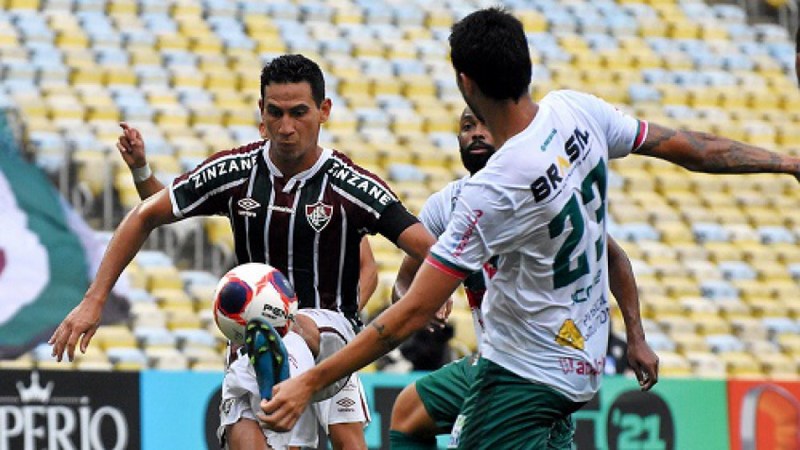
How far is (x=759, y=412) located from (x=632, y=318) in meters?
6.58

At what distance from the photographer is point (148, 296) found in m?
14.4

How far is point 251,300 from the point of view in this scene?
654cm

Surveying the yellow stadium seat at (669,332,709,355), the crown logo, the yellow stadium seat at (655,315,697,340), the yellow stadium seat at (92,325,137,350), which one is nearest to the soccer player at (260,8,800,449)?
the crown logo

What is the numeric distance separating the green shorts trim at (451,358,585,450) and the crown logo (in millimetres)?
5031

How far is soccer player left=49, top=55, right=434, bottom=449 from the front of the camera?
701 centimetres

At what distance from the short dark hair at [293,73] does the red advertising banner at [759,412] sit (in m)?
6.55

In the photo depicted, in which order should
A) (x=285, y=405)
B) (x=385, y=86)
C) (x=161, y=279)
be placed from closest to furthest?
(x=285, y=405)
(x=161, y=279)
(x=385, y=86)

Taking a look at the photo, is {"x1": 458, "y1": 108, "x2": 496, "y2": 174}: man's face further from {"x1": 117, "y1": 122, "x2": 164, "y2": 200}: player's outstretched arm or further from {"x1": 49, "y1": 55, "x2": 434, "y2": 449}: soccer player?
{"x1": 117, "y1": 122, "x2": 164, "y2": 200}: player's outstretched arm

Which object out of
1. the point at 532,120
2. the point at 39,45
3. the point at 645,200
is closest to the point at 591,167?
the point at 532,120

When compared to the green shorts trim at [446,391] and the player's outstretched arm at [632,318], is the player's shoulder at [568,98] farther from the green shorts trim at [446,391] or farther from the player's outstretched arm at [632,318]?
the green shorts trim at [446,391]

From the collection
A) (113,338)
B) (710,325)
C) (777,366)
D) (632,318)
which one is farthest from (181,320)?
(632,318)

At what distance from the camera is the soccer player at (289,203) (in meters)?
7.01

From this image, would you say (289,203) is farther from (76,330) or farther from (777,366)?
(777,366)

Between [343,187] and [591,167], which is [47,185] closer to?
[343,187]
